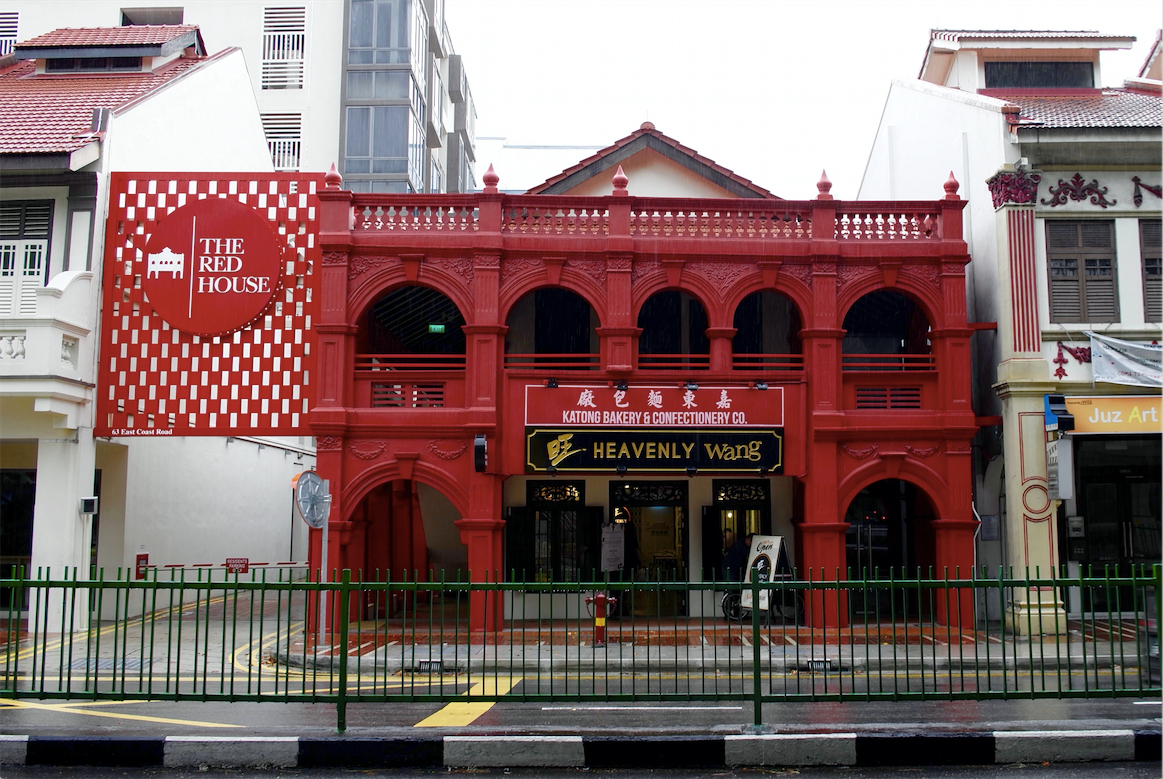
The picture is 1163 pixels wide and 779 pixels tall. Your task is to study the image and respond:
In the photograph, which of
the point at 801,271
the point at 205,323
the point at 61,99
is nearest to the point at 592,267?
the point at 801,271

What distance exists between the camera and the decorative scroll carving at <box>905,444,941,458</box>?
17.4 meters

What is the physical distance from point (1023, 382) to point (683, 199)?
6585 mm

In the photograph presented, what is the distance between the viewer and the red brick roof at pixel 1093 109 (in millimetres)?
17422

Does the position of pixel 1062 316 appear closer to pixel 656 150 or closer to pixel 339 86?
pixel 656 150

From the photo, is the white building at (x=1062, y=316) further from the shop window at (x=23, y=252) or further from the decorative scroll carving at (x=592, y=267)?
the shop window at (x=23, y=252)

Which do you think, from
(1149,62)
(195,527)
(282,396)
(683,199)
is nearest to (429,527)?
(282,396)

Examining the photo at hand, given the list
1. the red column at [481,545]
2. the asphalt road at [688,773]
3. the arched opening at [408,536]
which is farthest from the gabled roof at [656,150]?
the asphalt road at [688,773]

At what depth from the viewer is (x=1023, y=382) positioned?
17141 millimetres

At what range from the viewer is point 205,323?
17.7m

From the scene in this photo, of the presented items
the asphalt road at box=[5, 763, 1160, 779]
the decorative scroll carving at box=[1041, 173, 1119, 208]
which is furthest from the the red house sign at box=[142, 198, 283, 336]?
the decorative scroll carving at box=[1041, 173, 1119, 208]

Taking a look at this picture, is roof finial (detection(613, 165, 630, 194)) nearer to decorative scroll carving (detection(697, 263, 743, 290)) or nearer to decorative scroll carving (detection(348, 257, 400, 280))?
decorative scroll carving (detection(697, 263, 743, 290))

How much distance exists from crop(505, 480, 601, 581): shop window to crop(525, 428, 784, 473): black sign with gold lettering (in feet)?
6.37

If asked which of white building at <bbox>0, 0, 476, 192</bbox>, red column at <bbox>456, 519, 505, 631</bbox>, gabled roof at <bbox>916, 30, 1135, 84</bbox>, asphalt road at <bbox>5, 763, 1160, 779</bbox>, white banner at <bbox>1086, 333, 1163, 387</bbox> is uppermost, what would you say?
white building at <bbox>0, 0, 476, 192</bbox>

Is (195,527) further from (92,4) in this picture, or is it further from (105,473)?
(92,4)
